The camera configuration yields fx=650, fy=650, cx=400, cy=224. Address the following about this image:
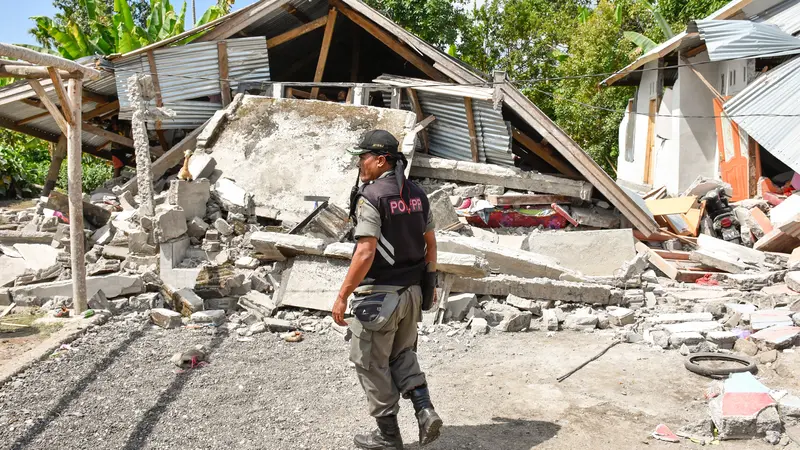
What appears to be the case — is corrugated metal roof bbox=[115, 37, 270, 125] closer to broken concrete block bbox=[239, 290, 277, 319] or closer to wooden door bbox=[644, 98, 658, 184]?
broken concrete block bbox=[239, 290, 277, 319]

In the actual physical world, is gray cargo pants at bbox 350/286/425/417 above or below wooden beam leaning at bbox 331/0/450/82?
below

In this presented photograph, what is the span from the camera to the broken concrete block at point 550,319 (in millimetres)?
6660

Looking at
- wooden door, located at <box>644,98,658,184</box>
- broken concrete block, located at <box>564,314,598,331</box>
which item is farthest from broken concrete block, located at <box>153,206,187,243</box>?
wooden door, located at <box>644,98,658,184</box>

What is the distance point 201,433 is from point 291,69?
1217 cm

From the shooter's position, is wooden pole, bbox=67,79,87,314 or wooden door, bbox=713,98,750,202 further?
wooden door, bbox=713,98,750,202

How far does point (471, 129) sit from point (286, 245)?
5.10m

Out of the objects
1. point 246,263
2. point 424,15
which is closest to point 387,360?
point 246,263

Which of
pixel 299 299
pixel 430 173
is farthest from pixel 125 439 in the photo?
pixel 430 173

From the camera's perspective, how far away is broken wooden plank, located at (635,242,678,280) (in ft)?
29.6

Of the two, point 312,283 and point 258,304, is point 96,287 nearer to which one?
point 258,304

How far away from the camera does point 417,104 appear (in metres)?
11.4

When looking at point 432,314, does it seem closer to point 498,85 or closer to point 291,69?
point 498,85

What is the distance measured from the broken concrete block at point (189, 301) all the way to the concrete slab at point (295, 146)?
240cm

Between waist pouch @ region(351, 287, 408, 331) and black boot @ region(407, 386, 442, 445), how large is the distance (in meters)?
0.49
